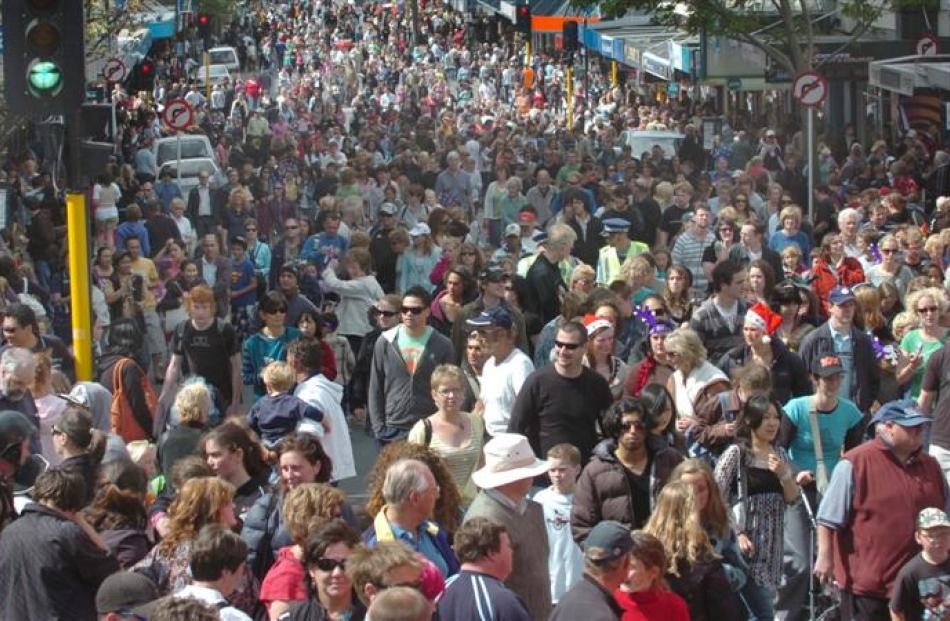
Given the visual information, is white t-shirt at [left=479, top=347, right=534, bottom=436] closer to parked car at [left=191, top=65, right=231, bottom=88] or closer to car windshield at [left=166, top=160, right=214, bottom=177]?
car windshield at [left=166, top=160, right=214, bottom=177]

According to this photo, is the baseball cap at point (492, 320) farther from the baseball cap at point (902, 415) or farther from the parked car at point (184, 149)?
the parked car at point (184, 149)

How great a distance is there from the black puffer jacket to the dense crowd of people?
2 cm

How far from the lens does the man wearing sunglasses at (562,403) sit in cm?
1188

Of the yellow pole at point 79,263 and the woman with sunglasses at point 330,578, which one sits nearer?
the woman with sunglasses at point 330,578

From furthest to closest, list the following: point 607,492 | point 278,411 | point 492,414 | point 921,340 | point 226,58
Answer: point 226,58 < point 921,340 < point 492,414 < point 278,411 < point 607,492

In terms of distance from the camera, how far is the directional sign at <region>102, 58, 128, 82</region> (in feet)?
134

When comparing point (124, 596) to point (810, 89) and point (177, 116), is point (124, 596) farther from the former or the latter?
point (177, 116)

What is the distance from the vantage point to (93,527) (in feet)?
30.2

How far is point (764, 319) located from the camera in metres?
14.2

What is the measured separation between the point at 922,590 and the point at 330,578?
2.92 meters

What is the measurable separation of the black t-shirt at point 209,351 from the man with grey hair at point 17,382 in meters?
2.81

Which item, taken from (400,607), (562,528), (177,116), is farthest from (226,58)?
(400,607)

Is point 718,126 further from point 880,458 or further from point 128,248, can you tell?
point 880,458

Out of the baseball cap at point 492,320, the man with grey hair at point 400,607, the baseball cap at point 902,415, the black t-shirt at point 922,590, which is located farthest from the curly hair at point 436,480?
the baseball cap at point 492,320
